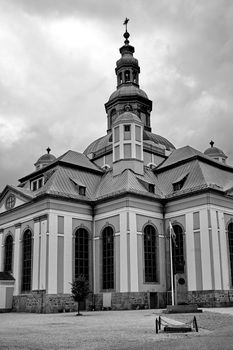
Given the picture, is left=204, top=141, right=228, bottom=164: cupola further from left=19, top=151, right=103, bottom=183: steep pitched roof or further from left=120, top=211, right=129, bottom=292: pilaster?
left=120, top=211, right=129, bottom=292: pilaster

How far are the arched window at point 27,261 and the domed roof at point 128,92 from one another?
76.9 feet

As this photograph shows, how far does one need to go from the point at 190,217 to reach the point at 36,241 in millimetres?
14617

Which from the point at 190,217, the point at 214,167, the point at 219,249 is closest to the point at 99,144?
the point at 214,167

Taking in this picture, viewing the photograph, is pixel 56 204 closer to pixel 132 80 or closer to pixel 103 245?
pixel 103 245

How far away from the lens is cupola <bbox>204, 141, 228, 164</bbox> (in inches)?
2381

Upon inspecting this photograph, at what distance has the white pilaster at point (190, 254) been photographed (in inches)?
1580

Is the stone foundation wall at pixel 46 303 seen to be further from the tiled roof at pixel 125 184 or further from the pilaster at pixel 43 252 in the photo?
the tiled roof at pixel 125 184

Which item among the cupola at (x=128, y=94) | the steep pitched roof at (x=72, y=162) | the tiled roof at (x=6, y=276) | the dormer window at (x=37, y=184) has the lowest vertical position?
the tiled roof at (x=6, y=276)

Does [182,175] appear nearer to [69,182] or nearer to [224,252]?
[224,252]

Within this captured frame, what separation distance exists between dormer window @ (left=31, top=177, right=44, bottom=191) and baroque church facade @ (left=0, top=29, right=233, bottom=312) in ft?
0.41

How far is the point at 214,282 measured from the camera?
3856cm

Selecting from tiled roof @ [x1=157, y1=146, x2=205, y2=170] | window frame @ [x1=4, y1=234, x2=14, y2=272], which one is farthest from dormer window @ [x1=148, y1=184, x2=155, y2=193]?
window frame @ [x1=4, y1=234, x2=14, y2=272]

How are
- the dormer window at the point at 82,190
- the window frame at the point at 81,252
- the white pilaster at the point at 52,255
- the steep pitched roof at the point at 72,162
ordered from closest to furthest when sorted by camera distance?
the white pilaster at the point at 52,255
the window frame at the point at 81,252
the dormer window at the point at 82,190
the steep pitched roof at the point at 72,162

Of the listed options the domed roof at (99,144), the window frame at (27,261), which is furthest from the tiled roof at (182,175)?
the window frame at (27,261)
